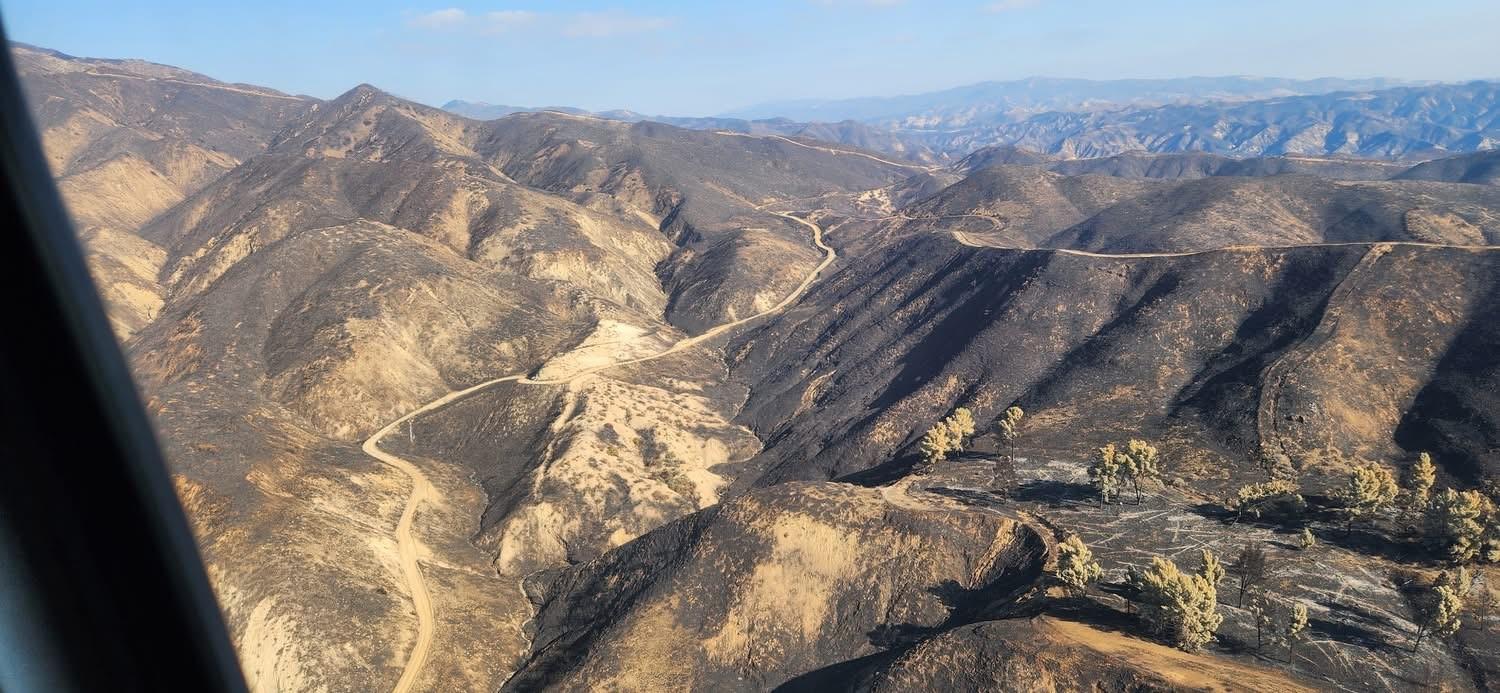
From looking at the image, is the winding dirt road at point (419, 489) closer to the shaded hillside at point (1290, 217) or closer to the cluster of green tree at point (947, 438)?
the cluster of green tree at point (947, 438)

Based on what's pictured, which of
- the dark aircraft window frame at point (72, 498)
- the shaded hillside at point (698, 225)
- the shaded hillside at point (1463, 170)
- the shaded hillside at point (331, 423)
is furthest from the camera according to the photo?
the shaded hillside at point (1463, 170)

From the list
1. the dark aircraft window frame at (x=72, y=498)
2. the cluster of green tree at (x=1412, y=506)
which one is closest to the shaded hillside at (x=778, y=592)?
the cluster of green tree at (x=1412, y=506)

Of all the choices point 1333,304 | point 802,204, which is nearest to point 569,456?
point 1333,304

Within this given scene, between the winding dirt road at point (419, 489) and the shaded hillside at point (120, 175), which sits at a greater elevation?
the shaded hillside at point (120, 175)

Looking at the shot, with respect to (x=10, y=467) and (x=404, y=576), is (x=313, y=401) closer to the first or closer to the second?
(x=404, y=576)

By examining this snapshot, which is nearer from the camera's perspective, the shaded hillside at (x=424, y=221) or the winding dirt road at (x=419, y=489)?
the winding dirt road at (x=419, y=489)
